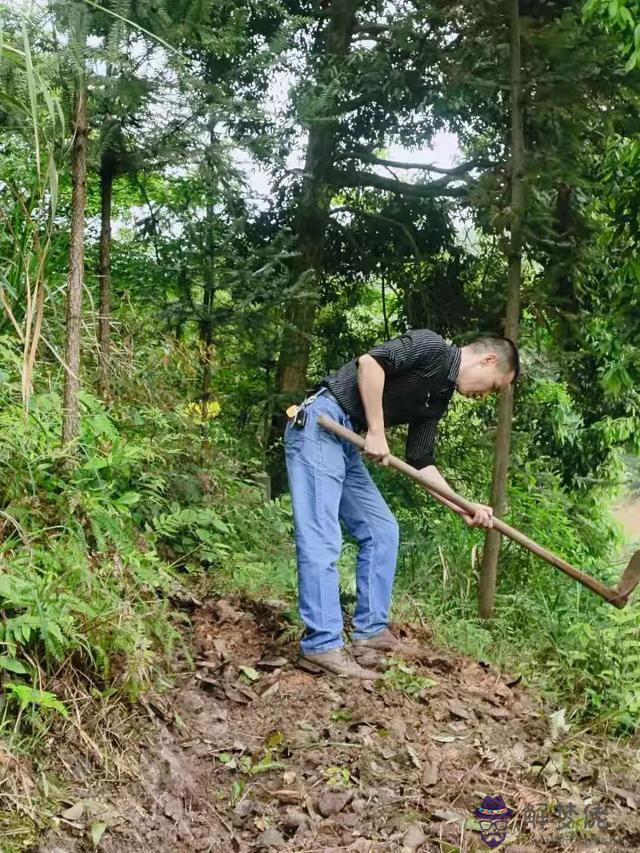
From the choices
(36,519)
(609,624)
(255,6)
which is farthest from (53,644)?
(255,6)

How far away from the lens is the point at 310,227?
8.48m

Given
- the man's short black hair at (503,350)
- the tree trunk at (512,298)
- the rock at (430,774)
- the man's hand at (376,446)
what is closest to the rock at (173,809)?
the rock at (430,774)

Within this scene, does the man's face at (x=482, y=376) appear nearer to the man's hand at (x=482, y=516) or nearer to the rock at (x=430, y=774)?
the man's hand at (x=482, y=516)

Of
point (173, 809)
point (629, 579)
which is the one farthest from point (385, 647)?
point (173, 809)

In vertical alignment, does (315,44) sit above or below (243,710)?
above

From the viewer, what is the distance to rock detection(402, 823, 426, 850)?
2.68 m

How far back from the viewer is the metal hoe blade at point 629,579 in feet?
12.5

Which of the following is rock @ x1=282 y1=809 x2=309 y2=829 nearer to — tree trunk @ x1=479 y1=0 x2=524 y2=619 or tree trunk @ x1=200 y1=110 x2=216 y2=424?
tree trunk @ x1=479 y1=0 x2=524 y2=619

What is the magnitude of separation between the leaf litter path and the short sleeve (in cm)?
137

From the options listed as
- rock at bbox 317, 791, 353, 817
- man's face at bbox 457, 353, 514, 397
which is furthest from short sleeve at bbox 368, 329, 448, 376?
rock at bbox 317, 791, 353, 817

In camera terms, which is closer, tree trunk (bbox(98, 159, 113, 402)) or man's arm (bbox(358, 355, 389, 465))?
man's arm (bbox(358, 355, 389, 465))

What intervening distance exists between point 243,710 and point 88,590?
0.88 meters

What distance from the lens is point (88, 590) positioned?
297 cm

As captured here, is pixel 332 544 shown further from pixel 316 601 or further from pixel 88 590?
pixel 88 590
